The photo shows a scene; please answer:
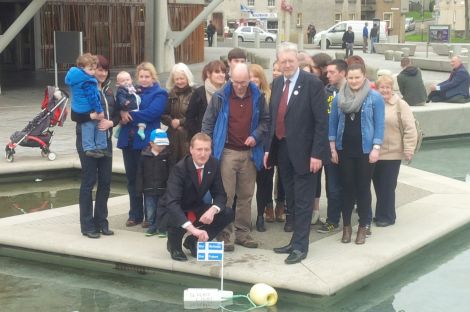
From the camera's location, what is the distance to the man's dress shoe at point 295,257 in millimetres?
6836

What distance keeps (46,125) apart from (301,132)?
566 cm

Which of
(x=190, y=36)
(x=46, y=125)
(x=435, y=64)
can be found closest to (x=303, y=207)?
(x=46, y=125)

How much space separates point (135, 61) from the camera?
30906 mm

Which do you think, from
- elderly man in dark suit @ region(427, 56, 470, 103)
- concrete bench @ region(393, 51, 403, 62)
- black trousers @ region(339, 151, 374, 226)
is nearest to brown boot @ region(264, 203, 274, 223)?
black trousers @ region(339, 151, 374, 226)

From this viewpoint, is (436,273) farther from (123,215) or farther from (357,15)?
(357,15)

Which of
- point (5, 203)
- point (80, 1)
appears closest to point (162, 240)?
point (5, 203)

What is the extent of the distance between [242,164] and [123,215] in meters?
1.95

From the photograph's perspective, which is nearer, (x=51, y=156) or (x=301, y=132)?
(x=301, y=132)

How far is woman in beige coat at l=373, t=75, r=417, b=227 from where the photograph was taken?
808 centimetres

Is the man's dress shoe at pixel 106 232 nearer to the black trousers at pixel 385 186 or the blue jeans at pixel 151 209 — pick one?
the blue jeans at pixel 151 209

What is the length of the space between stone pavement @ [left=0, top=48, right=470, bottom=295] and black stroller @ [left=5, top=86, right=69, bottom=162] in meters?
2.50

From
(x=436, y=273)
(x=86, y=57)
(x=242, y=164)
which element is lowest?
(x=436, y=273)

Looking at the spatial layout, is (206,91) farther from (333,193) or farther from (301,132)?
(333,193)

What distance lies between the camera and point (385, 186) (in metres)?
8.29
